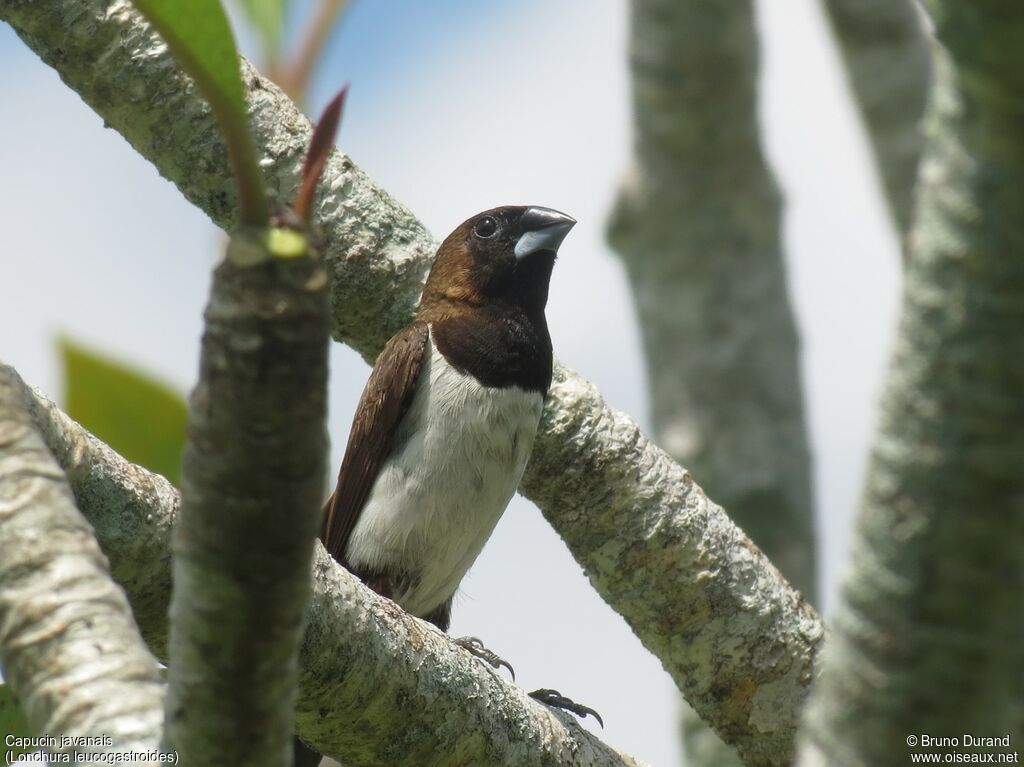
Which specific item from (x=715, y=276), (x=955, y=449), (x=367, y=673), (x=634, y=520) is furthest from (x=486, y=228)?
(x=955, y=449)

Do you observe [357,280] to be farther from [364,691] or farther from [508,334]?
[364,691]

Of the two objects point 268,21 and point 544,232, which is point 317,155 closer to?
point 268,21

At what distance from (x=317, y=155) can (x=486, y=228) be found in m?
3.66

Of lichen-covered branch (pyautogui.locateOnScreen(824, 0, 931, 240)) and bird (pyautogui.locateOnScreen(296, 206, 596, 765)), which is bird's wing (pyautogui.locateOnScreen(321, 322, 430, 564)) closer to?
bird (pyautogui.locateOnScreen(296, 206, 596, 765))

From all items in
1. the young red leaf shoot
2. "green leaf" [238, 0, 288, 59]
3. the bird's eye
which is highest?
the bird's eye

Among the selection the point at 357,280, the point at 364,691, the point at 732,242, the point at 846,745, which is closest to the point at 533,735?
the point at 364,691

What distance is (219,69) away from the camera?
61.6 inches

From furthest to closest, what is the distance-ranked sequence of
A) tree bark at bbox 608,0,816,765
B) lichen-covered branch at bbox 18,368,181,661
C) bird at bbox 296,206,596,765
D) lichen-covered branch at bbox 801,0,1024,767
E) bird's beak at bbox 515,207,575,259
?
tree bark at bbox 608,0,816,765, bird's beak at bbox 515,207,575,259, bird at bbox 296,206,596,765, lichen-covered branch at bbox 18,368,181,661, lichen-covered branch at bbox 801,0,1024,767

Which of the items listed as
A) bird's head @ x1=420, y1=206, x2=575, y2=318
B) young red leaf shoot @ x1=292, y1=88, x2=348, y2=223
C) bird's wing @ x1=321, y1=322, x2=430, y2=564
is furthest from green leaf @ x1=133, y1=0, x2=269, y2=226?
bird's head @ x1=420, y1=206, x2=575, y2=318

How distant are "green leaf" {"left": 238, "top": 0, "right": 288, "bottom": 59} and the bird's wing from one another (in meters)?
1.01

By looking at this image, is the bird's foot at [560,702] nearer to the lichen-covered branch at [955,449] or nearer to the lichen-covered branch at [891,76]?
the lichen-covered branch at [955,449]

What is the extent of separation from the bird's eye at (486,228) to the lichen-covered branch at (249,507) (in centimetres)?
353

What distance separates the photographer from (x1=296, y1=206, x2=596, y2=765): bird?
4320 millimetres

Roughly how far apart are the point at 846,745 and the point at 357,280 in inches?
105
